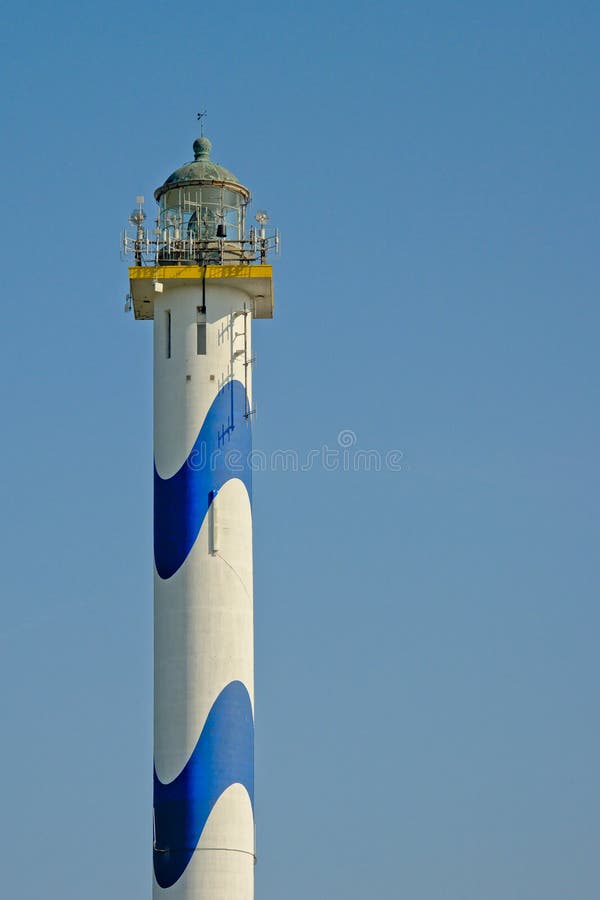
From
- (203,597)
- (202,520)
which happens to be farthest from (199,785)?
(202,520)

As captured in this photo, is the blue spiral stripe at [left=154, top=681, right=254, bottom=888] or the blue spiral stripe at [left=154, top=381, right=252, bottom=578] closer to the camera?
the blue spiral stripe at [left=154, top=681, right=254, bottom=888]

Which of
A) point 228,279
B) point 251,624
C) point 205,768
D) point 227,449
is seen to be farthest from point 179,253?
point 205,768

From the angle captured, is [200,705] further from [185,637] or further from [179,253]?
[179,253]

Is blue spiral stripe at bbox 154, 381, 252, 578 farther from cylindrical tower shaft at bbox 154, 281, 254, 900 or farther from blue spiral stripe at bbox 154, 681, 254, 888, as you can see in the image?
blue spiral stripe at bbox 154, 681, 254, 888

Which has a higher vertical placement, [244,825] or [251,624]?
[251,624]

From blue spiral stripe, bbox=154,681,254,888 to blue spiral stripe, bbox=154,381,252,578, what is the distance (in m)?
4.65

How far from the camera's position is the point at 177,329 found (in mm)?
68312

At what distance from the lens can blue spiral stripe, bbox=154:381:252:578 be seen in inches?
2623

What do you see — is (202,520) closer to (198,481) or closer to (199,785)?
(198,481)

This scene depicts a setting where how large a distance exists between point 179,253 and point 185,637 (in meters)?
12.2

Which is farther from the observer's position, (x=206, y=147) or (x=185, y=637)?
(x=206, y=147)

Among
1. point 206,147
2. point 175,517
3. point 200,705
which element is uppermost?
point 206,147

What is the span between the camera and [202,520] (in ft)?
219

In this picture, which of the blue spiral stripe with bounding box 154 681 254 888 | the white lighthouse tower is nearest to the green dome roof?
the white lighthouse tower
